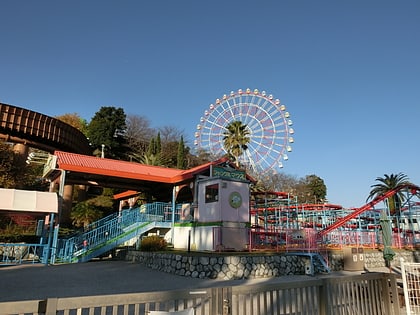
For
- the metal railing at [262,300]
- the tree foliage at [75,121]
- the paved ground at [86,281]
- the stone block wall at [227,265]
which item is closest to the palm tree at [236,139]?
the stone block wall at [227,265]

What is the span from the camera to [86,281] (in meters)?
10.7

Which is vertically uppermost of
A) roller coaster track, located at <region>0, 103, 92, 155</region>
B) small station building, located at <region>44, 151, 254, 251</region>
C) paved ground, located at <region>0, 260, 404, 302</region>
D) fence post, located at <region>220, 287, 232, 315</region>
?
Result: roller coaster track, located at <region>0, 103, 92, 155</region>

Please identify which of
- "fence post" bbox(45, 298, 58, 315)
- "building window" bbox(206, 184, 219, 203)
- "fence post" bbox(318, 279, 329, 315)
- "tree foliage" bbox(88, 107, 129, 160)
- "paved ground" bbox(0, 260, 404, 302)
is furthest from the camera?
"tree foliage" bbox(88, 107, 129, 160)

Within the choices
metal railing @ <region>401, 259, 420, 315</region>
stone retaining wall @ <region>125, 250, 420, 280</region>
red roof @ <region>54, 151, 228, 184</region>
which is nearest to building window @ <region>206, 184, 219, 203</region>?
red roof @ <region>54, 151, 228, 184</region>

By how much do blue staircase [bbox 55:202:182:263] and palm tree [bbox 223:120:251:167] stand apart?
1403 centimetres

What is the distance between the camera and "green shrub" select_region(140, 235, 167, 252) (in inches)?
634

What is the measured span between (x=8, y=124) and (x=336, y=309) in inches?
1190

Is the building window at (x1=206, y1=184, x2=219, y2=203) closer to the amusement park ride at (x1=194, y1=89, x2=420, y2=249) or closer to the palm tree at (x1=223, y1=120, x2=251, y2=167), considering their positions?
the amusement park ride at (x1=194, y1=89, x2=420, y2=249)

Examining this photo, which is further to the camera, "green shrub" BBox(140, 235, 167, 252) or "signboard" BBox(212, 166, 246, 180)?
"signboard" BBox(212, 166, 246, 180)

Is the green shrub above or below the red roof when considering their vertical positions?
below

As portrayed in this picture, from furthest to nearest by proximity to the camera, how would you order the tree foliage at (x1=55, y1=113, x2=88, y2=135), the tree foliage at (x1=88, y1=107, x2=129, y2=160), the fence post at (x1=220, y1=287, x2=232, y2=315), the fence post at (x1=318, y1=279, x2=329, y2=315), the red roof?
the tree foliage at (x1=55, y1=113, x2=88, y2=135) → the tree foliage at (x1=88, y1=107, x2=129, y2=160) → the red roof → the fence post at (x1=318, y1=279, x2=329, y2=315) → the fence post at (x1=220, y1=287, x2=232, y2=315)

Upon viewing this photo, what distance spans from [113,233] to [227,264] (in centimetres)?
802

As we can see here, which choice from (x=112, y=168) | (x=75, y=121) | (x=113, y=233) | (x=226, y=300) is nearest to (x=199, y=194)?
(x=113, y=233)

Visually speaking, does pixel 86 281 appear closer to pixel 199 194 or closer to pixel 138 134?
pixel 199 194
